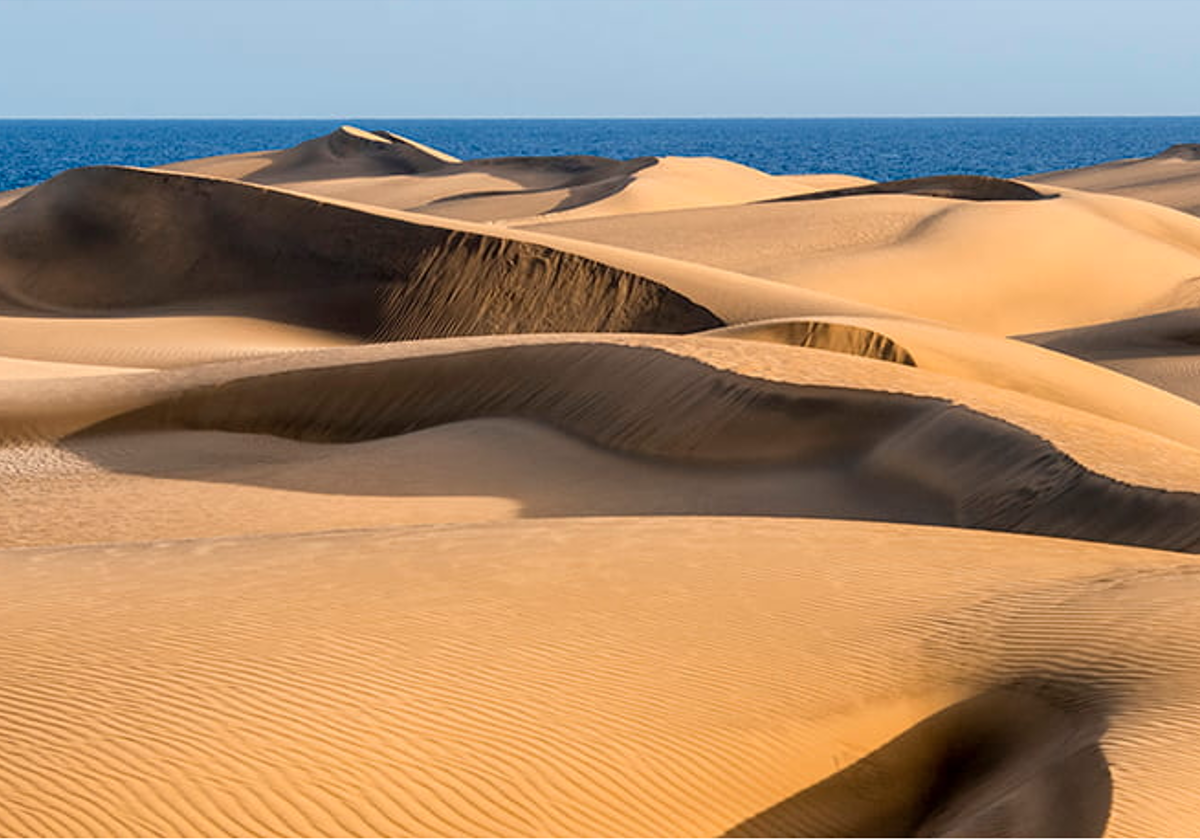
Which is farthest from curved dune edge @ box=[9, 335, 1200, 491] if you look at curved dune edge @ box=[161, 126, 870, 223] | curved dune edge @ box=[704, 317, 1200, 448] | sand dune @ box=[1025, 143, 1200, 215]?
sand dune @ box=[1025, 143, 1200, 215]

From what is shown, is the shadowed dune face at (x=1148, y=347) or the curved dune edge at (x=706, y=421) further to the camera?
the shadowed dune face at (x=1148, y=347)

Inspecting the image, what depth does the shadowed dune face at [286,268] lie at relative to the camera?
20156 millimetres

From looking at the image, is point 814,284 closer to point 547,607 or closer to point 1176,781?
point 547,607

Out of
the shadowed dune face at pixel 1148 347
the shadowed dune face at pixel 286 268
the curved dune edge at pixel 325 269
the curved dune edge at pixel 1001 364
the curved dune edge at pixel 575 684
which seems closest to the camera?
the curved dune edge at pixel 575 684

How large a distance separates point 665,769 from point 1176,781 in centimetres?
160

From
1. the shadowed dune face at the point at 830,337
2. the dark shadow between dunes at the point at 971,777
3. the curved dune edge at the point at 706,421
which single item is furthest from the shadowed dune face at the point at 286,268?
the dark shadow between dunes at the point at 971,777

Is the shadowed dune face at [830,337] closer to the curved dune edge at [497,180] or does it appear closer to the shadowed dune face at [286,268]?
the shadowed dune face at [286,268]

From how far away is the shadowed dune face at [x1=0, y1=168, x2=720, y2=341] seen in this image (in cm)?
2016

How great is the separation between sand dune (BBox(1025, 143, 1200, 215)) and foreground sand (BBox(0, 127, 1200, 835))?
77.8ft

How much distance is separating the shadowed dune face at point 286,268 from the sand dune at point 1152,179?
26.0 m

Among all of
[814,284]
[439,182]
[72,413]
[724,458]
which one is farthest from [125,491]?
[439,182]

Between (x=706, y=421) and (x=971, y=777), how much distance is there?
658 cm

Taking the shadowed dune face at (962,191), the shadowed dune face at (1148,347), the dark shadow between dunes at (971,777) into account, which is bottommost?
the shadowed dune face at (1148,347)

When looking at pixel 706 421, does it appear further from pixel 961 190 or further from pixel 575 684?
pixel 961 190
